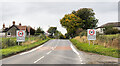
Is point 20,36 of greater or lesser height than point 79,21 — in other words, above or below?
below

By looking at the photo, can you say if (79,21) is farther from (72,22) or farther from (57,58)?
(57,58)

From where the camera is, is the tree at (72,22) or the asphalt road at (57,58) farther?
the tree at (72,22)

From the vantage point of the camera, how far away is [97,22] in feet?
268

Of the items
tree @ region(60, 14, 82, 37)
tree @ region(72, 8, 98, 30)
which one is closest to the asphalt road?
tree @ region(60, 14, 82, 37)

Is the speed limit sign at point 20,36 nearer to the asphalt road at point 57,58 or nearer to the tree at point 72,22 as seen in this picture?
the asphalt road at point 57,58

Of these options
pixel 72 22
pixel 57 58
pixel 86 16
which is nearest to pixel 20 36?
pixel 57 58

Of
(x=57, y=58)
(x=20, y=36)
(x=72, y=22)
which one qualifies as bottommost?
(x=57, y=58)

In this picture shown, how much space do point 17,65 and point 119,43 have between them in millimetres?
14309

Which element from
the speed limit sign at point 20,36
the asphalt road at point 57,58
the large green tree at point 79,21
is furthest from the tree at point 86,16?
the asphalt road at point 57,58

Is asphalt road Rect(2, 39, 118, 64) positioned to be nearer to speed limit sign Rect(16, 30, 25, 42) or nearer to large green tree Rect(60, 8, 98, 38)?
speed limit sign Rect(16, 30, 25, 42)

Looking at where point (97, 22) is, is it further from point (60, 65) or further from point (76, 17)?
point (60, 65)

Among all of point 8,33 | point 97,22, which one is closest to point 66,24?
point 97,22

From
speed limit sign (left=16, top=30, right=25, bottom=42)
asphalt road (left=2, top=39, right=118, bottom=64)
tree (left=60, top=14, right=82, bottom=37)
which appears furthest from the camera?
tree (left=60, top=14, right=82, bottom=37)

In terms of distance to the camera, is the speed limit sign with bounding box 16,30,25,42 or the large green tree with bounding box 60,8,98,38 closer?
the speed limit sign with bounding box 16,30,25,42
